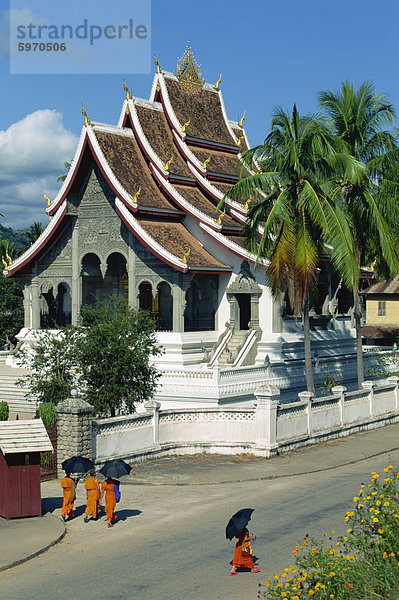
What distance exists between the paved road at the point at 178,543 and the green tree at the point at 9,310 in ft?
96.4

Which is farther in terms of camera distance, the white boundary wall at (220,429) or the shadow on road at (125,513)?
the white boundary wall at (220,429)

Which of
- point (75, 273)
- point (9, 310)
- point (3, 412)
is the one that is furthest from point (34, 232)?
point (3, 412)

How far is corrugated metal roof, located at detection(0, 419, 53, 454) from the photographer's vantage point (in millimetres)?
14741

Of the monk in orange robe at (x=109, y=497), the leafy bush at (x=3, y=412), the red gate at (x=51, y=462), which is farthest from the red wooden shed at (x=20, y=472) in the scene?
the leafy bush at (x=3, y=412)

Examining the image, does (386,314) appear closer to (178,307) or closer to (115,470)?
(178,307)

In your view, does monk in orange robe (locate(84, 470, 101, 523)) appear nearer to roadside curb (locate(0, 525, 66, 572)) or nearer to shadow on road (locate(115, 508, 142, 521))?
shadow on road (locate(115, 508, 142, 521))

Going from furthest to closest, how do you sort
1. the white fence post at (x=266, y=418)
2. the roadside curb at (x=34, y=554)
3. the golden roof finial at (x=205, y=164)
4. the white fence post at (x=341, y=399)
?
the golden roof finial at (x=205, y=164), the white fence post at (x=341, y=399), the white fence post at (x=266, y=418), the roadside curb at (x=34, y=554)

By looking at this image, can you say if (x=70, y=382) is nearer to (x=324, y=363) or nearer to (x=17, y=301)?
(x=324, y=363)

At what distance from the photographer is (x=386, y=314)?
163 feet

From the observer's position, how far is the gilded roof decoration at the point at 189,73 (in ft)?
128

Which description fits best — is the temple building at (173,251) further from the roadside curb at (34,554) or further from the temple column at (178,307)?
the roadside curb at (34,554)

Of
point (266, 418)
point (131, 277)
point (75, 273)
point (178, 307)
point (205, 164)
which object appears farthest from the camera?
point (75, 273)

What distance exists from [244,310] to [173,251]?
4746mm

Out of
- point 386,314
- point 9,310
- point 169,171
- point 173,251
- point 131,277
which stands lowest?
point 386,314
